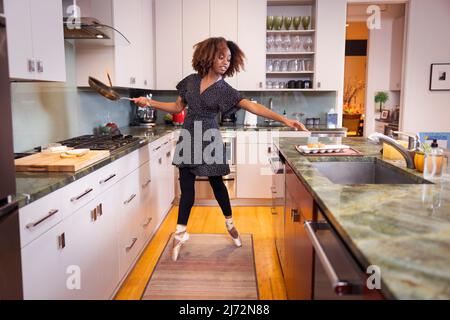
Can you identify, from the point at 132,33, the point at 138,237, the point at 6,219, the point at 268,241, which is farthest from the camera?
the point at 132,33

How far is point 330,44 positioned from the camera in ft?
15.0

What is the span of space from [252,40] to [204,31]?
1.79ft

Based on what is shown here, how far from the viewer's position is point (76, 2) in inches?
120

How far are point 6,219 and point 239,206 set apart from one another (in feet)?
11.3

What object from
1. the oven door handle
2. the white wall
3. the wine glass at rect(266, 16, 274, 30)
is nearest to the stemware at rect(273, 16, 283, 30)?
the wine glass at rect(266, 16, 274, 30)

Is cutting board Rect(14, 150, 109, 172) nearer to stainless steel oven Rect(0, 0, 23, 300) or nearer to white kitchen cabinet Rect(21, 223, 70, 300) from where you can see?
white kitchen cabinet Rect(21, 223, 70, 300)

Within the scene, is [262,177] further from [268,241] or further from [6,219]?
[6,219]

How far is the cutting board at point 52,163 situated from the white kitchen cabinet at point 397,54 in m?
5.59

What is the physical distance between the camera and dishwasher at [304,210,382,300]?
3.08 ft

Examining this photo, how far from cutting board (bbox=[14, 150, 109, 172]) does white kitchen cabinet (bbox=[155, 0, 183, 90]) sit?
276 centimetres

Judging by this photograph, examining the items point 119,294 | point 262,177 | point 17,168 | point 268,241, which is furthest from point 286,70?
point 17,168

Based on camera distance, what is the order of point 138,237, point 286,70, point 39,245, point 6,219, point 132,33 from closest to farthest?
point 6,219 < point 39,245 < point 138,237 < point 132,33 < point 286,70
